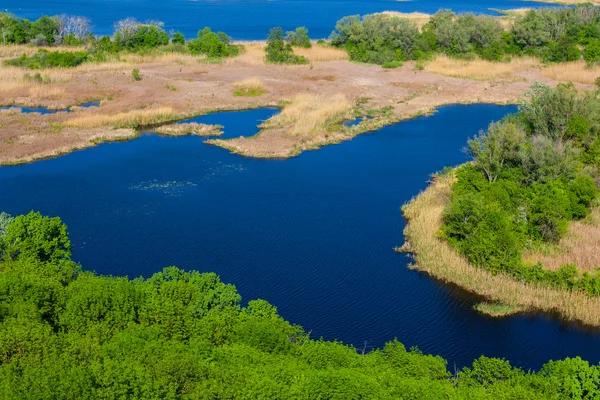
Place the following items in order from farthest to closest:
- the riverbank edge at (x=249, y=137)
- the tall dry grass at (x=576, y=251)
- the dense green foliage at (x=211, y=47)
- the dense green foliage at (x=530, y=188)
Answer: the dense green foliage at (x=211, y=47)
the riverbank edge at (x=249, y=137)
the tall dry grass at (x=576, y=251)
the dense green foliage at (x=530, y=188)

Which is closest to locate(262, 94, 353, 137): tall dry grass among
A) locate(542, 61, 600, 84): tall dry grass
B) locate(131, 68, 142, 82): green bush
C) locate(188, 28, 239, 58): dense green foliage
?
locate(131, 68, 142, 82): green bush

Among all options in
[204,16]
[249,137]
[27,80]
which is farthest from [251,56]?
[204,16]

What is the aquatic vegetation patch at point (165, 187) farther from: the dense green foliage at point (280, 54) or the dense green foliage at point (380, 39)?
the dense green foliage at point (380, 39)

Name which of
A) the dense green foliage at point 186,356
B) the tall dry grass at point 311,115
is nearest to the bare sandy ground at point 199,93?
the tall dry grass at point 311,115

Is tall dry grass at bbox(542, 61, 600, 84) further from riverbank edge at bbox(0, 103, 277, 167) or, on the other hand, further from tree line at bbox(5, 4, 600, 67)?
riverbank edge at bbox(0, 103, 277, 167)

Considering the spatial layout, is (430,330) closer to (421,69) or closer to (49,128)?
(49,128)
